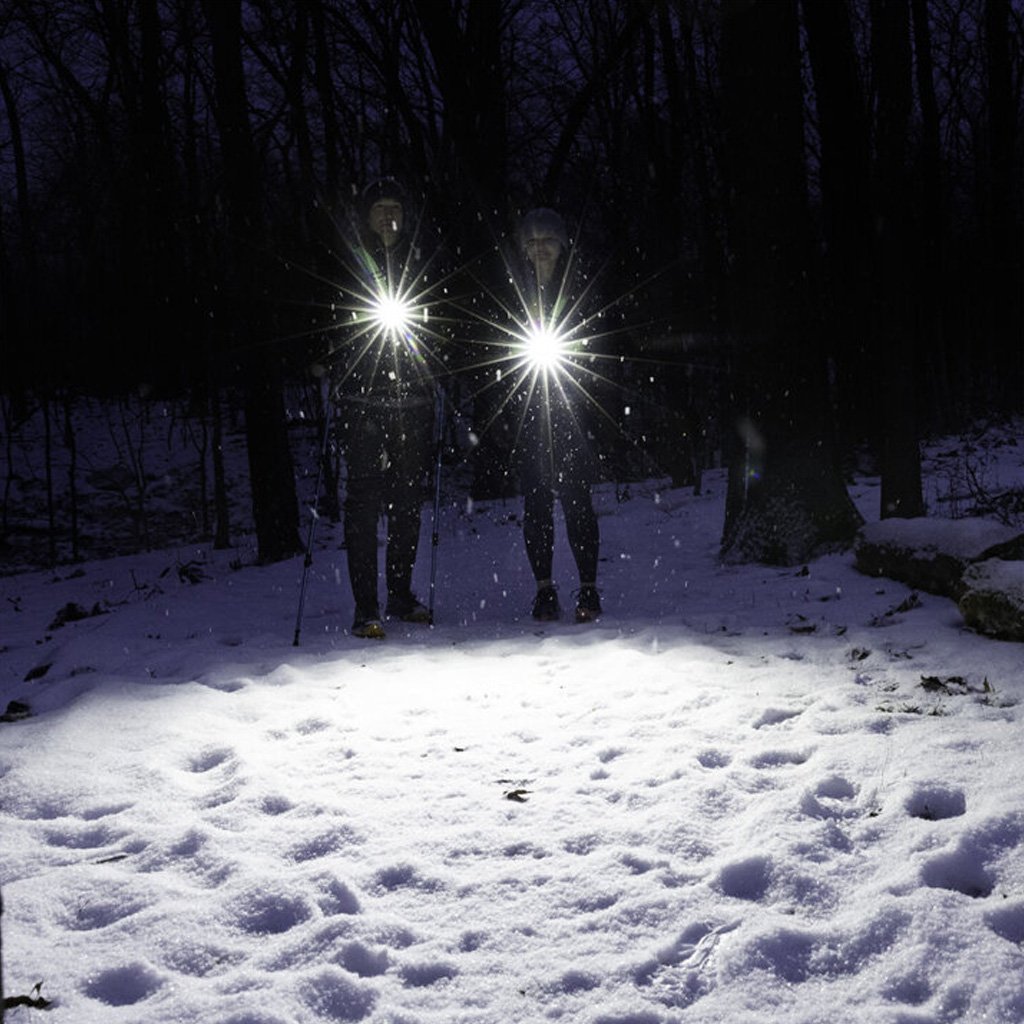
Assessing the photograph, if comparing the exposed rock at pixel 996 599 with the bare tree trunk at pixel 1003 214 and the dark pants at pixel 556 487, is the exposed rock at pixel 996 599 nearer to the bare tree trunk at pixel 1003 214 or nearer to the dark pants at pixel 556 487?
→ the dark pants at pixel 556 487

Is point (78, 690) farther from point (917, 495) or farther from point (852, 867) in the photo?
point (917, 495)

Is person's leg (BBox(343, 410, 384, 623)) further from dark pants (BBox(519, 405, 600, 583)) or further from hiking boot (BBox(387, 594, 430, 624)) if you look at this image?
dark pants (BBox(519, 405, 600, 583))

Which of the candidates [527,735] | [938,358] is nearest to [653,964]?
[527,735]

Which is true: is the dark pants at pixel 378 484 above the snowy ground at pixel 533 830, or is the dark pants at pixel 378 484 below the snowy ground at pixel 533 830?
above

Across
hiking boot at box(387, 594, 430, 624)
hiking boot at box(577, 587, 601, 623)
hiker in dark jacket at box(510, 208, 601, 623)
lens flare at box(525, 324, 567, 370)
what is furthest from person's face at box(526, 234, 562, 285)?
hiking boot at box(387, 594, 430, 624)

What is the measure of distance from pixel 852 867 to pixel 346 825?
137 centimetres

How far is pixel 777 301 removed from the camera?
620 cm

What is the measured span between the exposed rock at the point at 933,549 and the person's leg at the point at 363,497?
3.09 meters

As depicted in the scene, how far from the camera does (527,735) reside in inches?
124

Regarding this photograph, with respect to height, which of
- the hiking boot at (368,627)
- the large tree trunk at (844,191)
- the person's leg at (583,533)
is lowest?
the hiking boot at (368,627)

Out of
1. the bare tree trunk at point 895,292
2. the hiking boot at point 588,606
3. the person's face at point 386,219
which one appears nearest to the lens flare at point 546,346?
the person's face at point 386,219

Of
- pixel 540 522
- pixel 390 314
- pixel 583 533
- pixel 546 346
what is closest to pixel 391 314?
pixel 390 314

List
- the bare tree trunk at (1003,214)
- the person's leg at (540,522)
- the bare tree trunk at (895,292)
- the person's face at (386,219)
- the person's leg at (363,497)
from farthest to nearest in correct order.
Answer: the bare tree trunk at (1003,214), the bare tree trunk at (895,292), the person's leg at (540,522), the person's leg at (363,497), the person's face at (386,219)

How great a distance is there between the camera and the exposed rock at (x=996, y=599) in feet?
11.9
